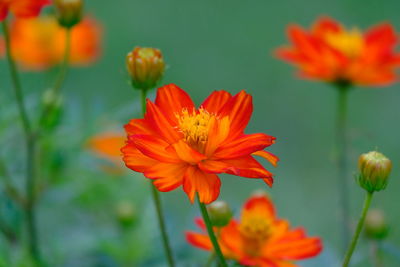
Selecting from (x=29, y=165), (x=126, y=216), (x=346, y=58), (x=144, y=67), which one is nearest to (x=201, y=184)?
(x=144, y=67)

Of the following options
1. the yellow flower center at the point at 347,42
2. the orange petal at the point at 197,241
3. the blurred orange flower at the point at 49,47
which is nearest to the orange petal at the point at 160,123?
the orange petal at the point at 197,241

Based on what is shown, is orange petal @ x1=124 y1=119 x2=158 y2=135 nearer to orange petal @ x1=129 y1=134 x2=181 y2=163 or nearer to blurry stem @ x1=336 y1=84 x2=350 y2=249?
orange petal @ x1=129 y1=134 x2=181 y2=163

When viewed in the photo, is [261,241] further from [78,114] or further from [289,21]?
[289,21]

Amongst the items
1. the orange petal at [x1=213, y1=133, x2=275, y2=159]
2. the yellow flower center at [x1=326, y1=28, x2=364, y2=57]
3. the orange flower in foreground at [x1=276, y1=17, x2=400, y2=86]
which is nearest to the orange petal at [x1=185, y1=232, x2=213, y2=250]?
the orange petal at [x1=213, y1=133, x2=275, y2=159]

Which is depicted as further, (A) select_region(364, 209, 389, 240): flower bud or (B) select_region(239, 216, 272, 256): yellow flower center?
(A) select_region(364, 209, 389, 240): flower bud

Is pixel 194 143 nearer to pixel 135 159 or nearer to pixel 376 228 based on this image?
pixel 135 159

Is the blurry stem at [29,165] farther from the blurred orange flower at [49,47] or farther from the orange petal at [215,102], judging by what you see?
the blurred orange flower at [49,47]

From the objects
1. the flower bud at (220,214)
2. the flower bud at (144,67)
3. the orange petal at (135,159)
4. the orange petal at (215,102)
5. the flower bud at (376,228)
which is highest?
the flower bud at (144,67)
